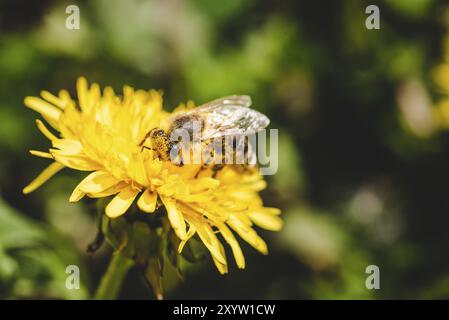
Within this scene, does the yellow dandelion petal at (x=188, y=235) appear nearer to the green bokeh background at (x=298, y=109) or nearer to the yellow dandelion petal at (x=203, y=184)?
the yellow dandelion petal at (x=203, y=184)

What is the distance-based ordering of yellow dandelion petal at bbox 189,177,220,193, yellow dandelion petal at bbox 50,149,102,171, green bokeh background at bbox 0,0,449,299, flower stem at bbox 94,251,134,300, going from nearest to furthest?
yellow dandelion petal at bbox 50,149,102,171 < yellow dandelion petal at bbox 189,177,220,193 < flower stem at bbox 94,251,134,300 < green bokeh background at bbox 0,0,449,299

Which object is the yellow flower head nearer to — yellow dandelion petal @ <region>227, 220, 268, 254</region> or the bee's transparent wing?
yellow dandelion petal @ <region>227, 220, 268, 254</region>

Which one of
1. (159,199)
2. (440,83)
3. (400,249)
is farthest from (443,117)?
(159,199)

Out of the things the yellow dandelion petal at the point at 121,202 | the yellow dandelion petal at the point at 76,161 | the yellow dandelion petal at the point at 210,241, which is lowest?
the yellow dandelion petal at the point at 210,241

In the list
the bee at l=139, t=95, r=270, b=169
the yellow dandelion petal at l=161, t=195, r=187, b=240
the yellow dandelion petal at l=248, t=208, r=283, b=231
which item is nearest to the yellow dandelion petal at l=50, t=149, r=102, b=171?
the bee at l=139, t=95, r=270, b=169

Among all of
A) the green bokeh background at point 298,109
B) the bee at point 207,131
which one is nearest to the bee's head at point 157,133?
the bee at point 207,131
